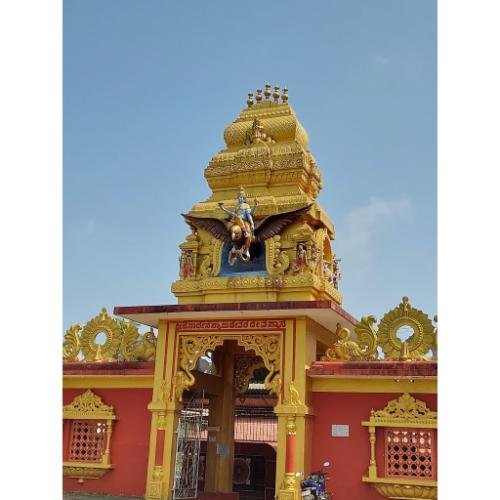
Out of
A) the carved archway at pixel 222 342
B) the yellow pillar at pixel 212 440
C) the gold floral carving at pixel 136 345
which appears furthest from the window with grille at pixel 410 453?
the gold floral carving at pixel 136 345

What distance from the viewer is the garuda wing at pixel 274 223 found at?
1529cm

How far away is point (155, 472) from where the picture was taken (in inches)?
556

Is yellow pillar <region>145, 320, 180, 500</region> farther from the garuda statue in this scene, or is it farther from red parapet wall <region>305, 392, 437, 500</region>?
red parapet wall <region>305, 392, 437, 500</region>

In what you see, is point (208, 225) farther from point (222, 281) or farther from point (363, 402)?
point (363, 402)

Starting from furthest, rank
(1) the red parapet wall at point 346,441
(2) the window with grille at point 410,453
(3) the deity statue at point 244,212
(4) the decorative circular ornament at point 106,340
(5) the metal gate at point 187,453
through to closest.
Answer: (4) the decorative circular ornament at point 106,340 < (3) the deity statue at point 244,212 < (5) the metal gate at point 187,453 < (1) the red parapet wall at point 346,441 < (2) the window with grille at point 410,453

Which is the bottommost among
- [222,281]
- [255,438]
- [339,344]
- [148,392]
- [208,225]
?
[255,438]

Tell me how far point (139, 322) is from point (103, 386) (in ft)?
6.32

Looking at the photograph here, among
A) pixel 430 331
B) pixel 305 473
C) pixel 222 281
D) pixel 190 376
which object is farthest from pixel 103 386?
pixel 430 331

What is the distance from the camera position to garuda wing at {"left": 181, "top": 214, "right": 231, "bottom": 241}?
51.5 ft

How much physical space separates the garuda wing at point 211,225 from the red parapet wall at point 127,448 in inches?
172

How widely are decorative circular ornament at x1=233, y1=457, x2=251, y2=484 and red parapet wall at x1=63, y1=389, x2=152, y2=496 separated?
7.54 metres

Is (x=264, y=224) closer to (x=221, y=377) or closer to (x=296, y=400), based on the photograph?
(x=296, y=400)

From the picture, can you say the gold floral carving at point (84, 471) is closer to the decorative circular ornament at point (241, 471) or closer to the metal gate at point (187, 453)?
the metal gate at point (187, 453)

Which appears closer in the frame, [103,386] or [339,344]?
[339,344]
